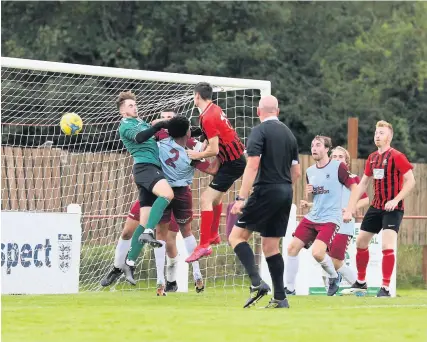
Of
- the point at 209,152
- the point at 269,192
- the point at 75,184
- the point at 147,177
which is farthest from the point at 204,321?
the point at 75,184

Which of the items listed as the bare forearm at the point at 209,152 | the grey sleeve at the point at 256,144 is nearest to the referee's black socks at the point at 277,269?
the grey sleeve at the point at 256,144

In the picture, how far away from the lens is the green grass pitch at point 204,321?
8266mm

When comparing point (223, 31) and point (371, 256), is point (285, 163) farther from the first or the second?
point (223, 31)

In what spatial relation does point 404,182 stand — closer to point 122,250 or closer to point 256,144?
point 122,250

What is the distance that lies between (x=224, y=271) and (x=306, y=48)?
18837 millimetres

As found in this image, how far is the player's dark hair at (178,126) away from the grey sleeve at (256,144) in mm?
2359

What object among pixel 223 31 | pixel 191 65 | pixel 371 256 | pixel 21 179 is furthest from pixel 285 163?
pixel 223 31

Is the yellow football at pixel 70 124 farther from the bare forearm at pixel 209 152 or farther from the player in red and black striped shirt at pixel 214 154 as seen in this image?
the bare forearm at pixel 209 152

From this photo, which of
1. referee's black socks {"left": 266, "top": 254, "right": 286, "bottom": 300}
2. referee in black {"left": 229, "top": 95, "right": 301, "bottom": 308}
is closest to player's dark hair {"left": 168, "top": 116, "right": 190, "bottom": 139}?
referee in black {"left": 229, "top": 95, "right": 301, "bottom": 308}

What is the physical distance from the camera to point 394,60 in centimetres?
3581

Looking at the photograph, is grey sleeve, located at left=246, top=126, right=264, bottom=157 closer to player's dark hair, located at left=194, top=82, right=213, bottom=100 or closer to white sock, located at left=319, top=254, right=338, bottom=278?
player's dark hair, located at left=194, top=82, right=213, bottom=100

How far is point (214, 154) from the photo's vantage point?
1255cm

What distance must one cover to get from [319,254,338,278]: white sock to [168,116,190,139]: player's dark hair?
2409 millimetres

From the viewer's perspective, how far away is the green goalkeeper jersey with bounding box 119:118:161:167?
12.9 meters
